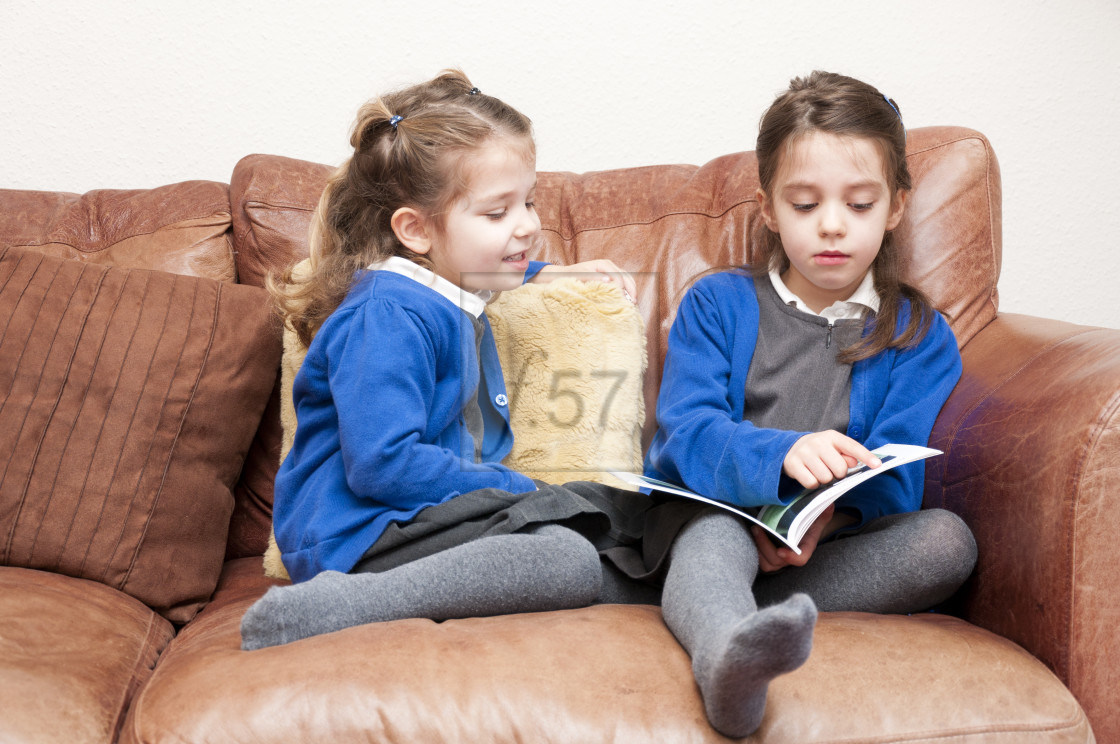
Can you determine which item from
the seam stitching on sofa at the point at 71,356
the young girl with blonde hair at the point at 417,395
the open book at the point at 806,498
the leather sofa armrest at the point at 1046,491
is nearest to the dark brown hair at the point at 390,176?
the young girl with blonde hair at the point at 417,395

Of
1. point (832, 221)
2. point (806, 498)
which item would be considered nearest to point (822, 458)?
point (806, 498)

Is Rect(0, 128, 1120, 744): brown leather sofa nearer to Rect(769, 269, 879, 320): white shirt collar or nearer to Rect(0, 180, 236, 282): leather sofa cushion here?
Rect(0, 180, 236, 282): leather sofa cushion

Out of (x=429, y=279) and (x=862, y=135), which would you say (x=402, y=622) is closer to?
(x=429, y=279)

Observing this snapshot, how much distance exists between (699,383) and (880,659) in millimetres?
506

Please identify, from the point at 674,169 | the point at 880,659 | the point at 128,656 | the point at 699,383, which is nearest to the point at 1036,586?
the point at 880,659

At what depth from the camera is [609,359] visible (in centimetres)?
142

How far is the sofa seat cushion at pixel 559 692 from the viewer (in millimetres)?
838

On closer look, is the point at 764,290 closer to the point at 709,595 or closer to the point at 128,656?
the point at 709,595

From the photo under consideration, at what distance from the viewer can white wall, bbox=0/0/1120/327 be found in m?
1.80

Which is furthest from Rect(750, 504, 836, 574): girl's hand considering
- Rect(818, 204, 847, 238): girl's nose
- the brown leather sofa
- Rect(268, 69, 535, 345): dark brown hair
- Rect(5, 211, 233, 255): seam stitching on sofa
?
Rect(5, 211, 233, 255): seam stitching on sofa

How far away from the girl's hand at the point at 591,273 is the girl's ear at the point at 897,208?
422mm

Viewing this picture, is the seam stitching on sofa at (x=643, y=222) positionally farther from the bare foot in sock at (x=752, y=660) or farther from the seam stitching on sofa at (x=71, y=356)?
the bare foot in sock at (x=752, y=660)

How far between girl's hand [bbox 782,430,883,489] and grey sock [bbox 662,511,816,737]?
118 mm

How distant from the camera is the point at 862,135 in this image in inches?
50.5
